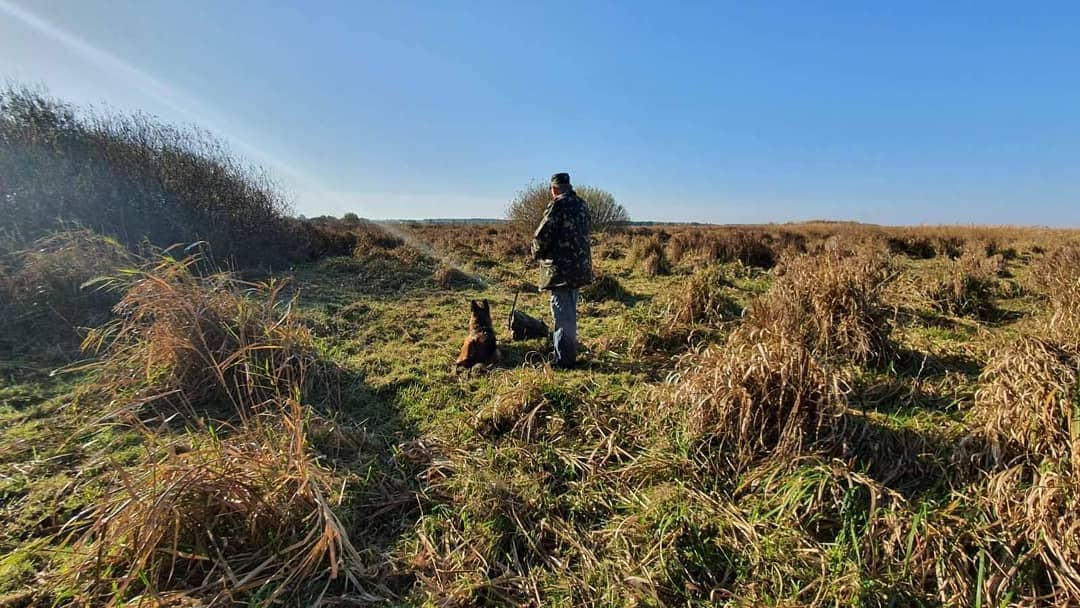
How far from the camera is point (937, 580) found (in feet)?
6.30

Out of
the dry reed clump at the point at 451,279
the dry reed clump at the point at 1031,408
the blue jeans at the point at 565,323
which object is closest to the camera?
the dry reed clump at the point at 1031,408

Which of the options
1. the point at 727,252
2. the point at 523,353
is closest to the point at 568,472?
the point at 523,353

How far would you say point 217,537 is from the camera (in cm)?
220

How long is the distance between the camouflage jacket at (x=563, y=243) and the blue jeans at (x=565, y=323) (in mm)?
127

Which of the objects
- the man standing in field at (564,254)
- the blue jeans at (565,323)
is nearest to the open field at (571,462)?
the blue jeans at (565,323)

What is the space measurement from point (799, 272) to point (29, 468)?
6.36 m

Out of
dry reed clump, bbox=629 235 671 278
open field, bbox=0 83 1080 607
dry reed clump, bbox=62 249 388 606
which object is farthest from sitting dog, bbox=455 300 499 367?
dry reed clump, bbox=629 235 671 278

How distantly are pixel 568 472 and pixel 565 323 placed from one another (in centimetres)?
190

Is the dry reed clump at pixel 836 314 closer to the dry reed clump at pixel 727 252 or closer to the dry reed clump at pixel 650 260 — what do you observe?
the dry reed clump at pixel 650 260

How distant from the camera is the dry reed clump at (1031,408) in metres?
2.20

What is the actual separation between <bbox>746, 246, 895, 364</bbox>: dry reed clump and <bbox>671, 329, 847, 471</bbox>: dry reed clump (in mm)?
1113

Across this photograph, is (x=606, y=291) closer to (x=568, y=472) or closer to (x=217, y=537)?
(x=568, y=472)

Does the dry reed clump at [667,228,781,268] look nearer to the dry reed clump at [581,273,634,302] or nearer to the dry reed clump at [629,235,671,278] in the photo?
the dry reed clump at [629,235,671,278]

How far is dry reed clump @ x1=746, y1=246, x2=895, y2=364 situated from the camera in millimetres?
3922
